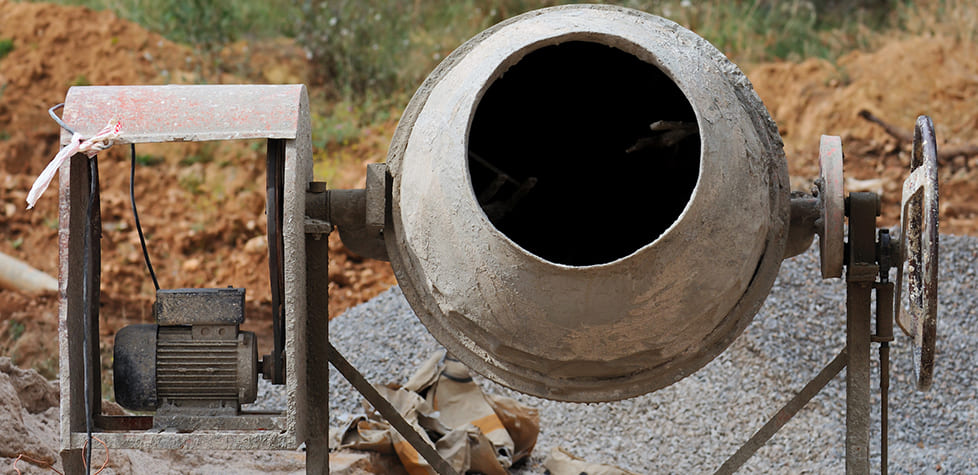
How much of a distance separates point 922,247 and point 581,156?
1.30m

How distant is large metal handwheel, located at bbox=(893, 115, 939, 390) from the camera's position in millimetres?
2408

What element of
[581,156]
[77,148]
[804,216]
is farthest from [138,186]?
[804,216]

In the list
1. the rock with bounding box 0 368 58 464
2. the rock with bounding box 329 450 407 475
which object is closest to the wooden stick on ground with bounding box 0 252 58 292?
the rock with bounding box 0 368 58 464

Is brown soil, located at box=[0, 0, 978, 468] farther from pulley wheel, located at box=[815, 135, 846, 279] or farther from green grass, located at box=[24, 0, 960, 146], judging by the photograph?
pulley wheel, located at box=[815, 135, 846, 279]

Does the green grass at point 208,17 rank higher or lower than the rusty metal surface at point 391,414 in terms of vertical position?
higher

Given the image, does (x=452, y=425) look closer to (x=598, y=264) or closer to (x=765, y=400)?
(x=598, y=264)

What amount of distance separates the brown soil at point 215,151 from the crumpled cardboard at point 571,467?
125 inches

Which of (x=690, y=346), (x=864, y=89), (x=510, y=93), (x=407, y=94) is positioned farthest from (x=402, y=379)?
(x=864, y=89)

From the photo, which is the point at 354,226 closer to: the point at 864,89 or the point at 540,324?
the point at 540,324

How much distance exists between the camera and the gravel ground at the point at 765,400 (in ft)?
14.1

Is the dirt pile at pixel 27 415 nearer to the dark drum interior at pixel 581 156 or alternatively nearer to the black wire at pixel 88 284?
the black wire at pixel 88 284

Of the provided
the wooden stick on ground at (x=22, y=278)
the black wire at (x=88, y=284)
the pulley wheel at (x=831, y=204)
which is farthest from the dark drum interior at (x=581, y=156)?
the wooden stick on ground at (x=22, y=278)

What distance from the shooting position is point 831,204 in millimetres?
2545

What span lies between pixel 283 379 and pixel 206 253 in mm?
4581
